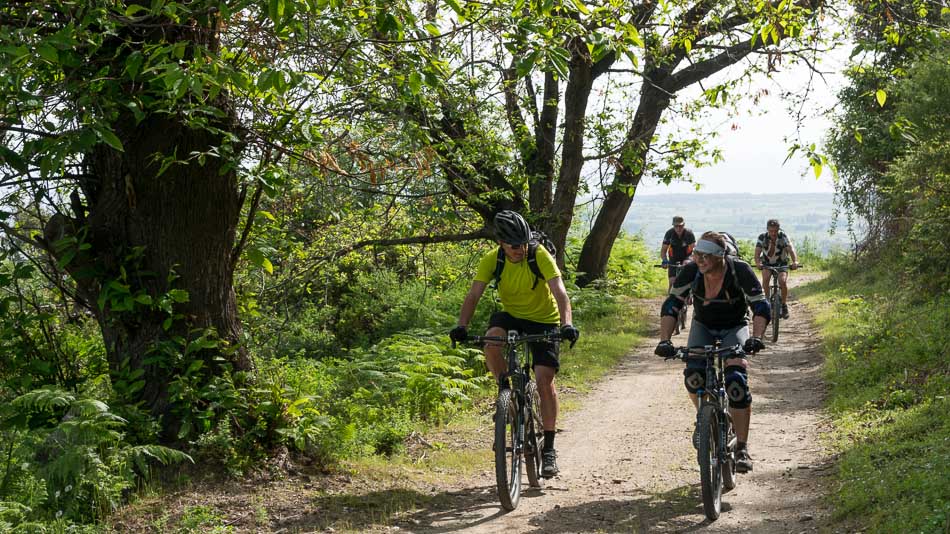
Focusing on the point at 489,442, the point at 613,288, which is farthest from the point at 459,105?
the point at 613,288

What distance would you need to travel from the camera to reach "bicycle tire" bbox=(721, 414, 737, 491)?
681 cm

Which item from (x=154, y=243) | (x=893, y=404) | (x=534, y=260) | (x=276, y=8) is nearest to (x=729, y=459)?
(x=534, y=260)

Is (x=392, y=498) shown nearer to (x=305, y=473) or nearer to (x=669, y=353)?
(x=305, y=473)

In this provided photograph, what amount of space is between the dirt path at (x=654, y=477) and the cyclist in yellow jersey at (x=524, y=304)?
951mm

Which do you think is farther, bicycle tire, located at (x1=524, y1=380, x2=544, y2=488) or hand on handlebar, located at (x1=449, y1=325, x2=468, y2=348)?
bicycle tire, located at (x1=524, y1=380, x2=544, y2=488)

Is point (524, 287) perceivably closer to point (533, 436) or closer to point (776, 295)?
point (533, 436)

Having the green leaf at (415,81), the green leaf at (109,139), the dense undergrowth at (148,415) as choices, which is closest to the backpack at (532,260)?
the green leaf at (415,81)

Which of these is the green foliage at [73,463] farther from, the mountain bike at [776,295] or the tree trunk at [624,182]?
the mountain bike at [776,295]

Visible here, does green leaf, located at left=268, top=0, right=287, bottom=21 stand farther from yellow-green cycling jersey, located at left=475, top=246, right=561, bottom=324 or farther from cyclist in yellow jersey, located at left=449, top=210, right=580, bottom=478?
yellow-green cycling jersey, located at left=475, top=246, right=561, bottom=324

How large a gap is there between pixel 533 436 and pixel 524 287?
1.21 meters

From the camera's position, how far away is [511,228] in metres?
7.05

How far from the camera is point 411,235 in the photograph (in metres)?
15.8

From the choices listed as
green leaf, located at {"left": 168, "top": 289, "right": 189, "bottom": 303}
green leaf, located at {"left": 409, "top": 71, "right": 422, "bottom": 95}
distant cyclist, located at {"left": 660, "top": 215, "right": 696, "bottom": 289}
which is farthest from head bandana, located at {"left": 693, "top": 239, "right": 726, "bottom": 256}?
distant cyclist, located at {"left": 660, "top": 215, "right": 696, "bottom": 289}

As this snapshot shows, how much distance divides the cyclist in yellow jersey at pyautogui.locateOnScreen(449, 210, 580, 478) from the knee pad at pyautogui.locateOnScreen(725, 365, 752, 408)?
1356 millimetres
